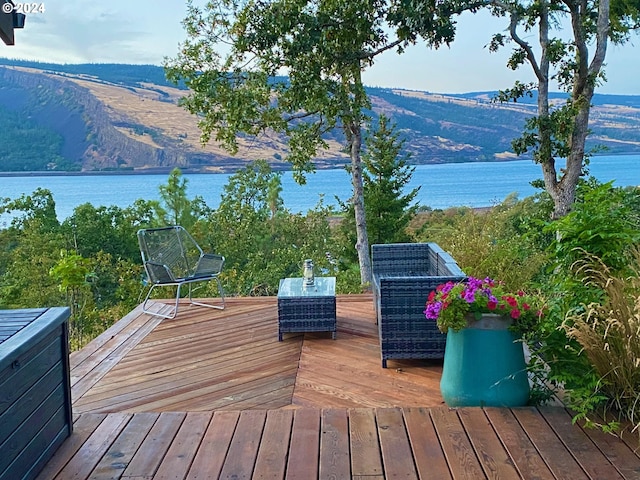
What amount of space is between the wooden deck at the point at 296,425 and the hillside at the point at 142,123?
6.07 m

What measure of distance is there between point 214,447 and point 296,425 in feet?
1.38

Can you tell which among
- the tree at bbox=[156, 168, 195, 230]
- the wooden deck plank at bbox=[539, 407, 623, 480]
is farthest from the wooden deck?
the tree at bbox=[156, 168, 195, 230]

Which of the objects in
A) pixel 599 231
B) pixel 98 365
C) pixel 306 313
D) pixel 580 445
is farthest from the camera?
pixel 306 313

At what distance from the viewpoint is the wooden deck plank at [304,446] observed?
2273mm

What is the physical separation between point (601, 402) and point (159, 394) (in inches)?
93.9

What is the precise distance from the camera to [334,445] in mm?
2508

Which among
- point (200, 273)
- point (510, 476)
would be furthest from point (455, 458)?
point (200, 273)

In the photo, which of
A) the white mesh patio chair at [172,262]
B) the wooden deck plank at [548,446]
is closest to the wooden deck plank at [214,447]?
the wooden deck plank at [548,446]

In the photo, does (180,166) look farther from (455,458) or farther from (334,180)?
(455,458)

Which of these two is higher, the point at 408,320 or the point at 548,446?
the point at 408,320

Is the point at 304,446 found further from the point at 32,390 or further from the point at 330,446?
the point at 32,390

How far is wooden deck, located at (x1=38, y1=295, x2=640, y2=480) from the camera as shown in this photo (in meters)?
2.30

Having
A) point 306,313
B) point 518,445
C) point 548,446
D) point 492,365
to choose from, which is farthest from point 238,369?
point 548,446

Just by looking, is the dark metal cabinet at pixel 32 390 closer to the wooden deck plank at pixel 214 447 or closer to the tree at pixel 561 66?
the wooden deck plank at pixel 214 447
